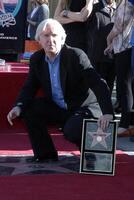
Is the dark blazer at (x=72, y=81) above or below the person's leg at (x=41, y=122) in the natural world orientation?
above

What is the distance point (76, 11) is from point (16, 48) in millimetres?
776

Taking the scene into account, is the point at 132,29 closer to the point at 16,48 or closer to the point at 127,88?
the point at 127,88

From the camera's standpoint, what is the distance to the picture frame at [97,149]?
4188 mm

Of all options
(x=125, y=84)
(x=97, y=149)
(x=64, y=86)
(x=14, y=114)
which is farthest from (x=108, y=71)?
(x=97, y=149)

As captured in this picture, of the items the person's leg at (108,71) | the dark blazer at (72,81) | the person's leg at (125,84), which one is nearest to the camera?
the dark blazer at (72,81)

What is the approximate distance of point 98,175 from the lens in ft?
13.8

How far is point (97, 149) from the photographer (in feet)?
13.9

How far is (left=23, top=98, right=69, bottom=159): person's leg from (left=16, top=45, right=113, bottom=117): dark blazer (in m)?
0.07

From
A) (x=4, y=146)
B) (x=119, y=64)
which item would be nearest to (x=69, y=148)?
(x=4, y=146)

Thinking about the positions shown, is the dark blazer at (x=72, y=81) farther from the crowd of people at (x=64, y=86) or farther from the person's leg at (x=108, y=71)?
the person's leg at (x=108, y=71)

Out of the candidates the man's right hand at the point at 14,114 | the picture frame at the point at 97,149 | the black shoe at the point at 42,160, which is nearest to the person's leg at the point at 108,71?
the black shoe at the point at 42,160

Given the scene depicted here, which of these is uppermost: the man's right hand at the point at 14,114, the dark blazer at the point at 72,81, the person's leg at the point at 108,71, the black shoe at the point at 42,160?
the dark blazer at the point at 72,81

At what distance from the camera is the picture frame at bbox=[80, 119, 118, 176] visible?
13.7 feet

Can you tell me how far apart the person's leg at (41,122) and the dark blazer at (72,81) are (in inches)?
2.7
